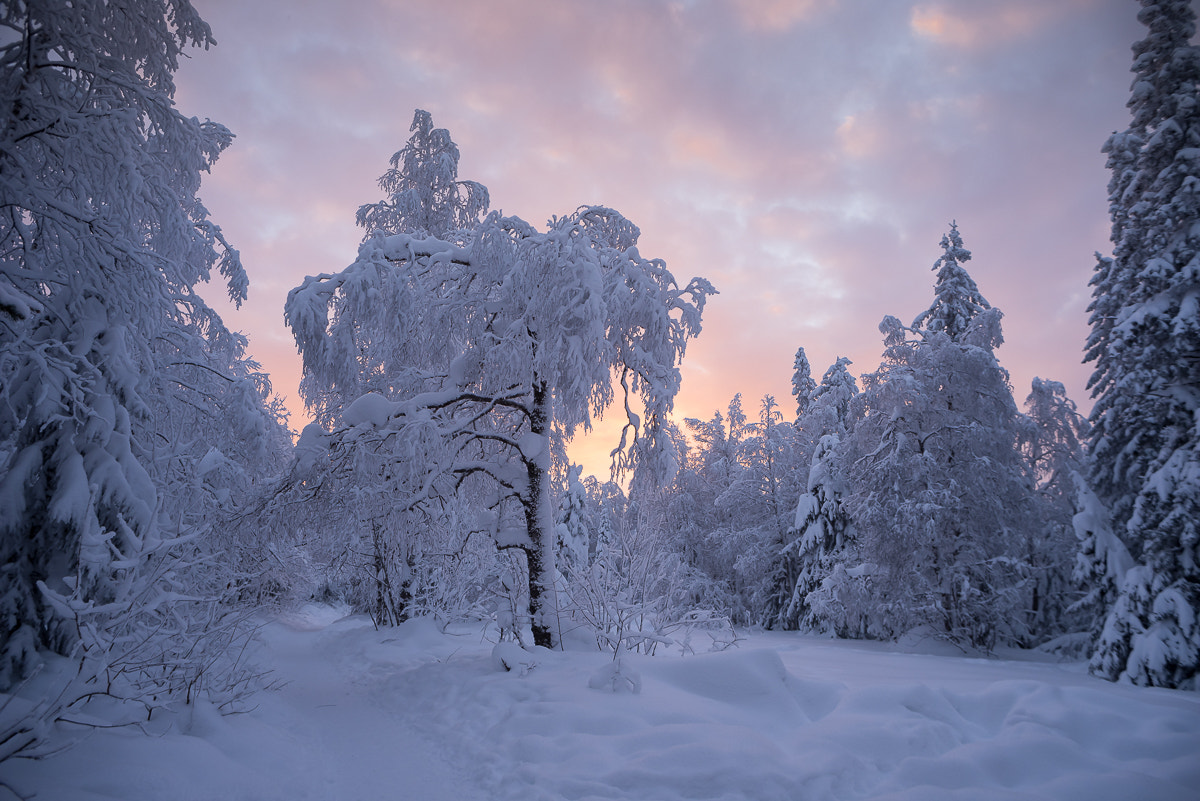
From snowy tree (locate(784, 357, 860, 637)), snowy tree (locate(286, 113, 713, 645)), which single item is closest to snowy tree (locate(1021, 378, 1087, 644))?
snowy tree (locate(784, 357, 860, 637))

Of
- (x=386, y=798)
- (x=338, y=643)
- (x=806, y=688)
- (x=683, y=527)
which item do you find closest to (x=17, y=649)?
(x=386, y=798)

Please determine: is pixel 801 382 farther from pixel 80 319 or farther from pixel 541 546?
pixel 80 319

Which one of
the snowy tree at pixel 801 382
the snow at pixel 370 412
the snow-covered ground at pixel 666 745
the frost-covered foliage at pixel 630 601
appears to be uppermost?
the snowy tree at pixel 801 382

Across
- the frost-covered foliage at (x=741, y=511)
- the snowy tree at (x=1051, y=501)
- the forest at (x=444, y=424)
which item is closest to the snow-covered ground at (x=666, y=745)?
the forest at (x=444, y=424)

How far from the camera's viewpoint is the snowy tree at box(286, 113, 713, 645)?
304 inches

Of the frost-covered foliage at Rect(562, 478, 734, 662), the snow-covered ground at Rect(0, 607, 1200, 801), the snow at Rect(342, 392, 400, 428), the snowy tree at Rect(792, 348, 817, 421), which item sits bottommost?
the snow-covered ground at Rect(0, 607, 1200, 801)

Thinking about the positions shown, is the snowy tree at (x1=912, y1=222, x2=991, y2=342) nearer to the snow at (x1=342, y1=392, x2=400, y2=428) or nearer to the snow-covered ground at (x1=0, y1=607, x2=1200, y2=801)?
the snow-covered ground at (x1=0, y1=607, x2=1200, y2=801)

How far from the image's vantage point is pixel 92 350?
4.88m

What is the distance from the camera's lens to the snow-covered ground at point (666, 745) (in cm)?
393

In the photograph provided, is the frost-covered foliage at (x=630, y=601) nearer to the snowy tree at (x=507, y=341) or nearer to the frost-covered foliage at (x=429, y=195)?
the snowy tree at (x=507, y=341)

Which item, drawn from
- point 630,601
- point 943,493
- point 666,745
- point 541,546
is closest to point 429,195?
point 541,546

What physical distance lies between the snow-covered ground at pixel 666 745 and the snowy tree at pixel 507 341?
285 centimetres

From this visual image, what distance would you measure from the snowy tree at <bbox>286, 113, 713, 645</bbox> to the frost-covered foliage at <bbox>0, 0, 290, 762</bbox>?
7.16 ft

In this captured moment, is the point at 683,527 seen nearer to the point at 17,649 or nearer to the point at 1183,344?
the point at 1183,344
